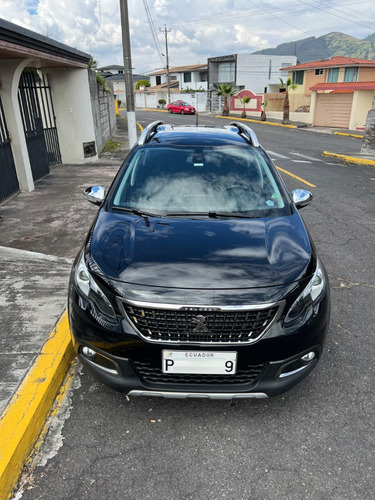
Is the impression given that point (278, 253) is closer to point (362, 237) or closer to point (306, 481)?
point (306, 481)

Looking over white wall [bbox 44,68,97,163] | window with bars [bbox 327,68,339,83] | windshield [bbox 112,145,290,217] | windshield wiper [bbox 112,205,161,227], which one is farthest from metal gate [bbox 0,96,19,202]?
window with bars [bbox 327,68,339,83]

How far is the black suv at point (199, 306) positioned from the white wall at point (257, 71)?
185 feet

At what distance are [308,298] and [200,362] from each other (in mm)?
808

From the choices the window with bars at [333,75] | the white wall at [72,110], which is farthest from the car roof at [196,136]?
the window with bars at [333,75]

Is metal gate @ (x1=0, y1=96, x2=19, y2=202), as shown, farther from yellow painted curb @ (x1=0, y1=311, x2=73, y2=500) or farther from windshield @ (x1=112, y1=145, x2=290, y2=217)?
yellow painted curb @ (x1=0, y1=311, x2=73, y2=500)

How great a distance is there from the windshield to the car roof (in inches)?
4.5

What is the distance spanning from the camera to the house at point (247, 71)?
53656 millimetres

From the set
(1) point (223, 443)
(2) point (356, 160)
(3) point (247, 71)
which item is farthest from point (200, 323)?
(3) point (247, 71)

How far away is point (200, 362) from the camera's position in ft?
7.46

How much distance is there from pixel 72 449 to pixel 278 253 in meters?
1.84

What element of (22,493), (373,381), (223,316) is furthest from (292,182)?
(22,493)

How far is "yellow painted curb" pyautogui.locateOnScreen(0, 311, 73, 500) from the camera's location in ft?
7.07

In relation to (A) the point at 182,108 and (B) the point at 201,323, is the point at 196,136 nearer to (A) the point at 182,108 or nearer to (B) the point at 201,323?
(B) the point at 201,323

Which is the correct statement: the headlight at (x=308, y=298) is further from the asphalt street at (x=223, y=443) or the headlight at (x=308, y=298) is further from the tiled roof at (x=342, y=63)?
the tiled roof at (x=342, y=63)
